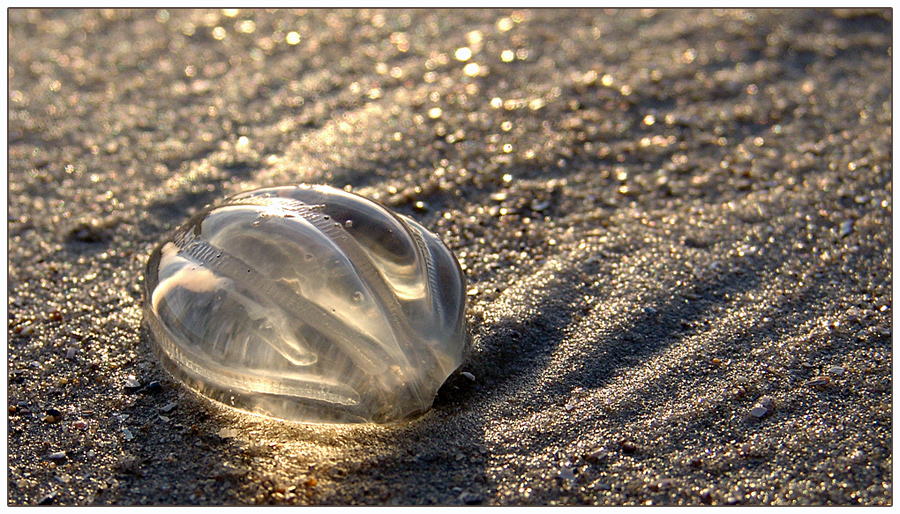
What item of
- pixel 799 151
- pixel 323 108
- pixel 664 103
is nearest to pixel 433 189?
pixel 323 108

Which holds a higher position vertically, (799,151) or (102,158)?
(102,158)

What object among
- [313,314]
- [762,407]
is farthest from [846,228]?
[313,314]

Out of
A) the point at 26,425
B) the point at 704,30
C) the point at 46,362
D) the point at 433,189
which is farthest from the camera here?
the point at 704,30

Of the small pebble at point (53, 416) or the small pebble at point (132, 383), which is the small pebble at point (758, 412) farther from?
the small pebble at point (53, 416)

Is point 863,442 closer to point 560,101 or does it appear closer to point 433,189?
point 433,189

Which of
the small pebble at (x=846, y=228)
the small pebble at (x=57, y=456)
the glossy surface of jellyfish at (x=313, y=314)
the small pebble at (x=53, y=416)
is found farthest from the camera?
the small pebble at (x=846, y=228)

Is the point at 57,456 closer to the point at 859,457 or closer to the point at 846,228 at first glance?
the point at 859,457

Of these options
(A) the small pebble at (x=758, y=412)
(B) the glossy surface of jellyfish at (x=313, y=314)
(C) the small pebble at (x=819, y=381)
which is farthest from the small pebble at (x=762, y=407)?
(B) the glossy surface of jellyfish at (x=313, y=314)

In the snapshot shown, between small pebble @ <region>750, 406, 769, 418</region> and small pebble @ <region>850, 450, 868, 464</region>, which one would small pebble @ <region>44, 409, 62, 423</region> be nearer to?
small pebble @ <region>750, 406, 769, 418</region>
